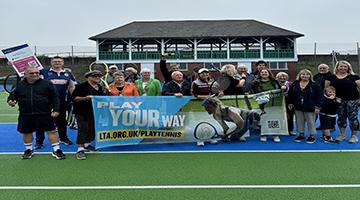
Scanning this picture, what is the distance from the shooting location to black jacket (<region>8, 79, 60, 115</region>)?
7.25 meters

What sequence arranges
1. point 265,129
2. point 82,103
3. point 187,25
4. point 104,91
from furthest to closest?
point 187,25
point 265,129
point 104,91
point 82,103

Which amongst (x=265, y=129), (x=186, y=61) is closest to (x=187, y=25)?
(x=186, y=61)

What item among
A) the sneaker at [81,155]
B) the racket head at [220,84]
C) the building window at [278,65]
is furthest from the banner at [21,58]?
the building window at [278,65]

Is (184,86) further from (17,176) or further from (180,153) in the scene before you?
(17,176)

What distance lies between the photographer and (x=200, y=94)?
864 cm

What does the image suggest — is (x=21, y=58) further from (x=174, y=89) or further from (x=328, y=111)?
(x=328, y=111)

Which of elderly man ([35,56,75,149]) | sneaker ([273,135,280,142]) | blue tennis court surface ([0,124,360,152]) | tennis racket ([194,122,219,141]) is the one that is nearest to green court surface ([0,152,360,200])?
blue tennis court surface ([0,124,360,152])

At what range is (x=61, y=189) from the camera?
5418mm

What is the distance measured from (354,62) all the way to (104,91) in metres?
48.4

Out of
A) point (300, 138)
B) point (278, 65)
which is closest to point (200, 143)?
point (300, 138)

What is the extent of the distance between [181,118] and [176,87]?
0.66 m

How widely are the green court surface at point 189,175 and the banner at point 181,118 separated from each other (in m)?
0.72

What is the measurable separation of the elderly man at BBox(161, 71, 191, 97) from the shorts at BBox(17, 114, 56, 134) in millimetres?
2523

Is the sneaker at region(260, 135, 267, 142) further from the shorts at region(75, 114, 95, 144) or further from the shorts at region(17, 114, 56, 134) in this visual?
the shorts at region(17, 114, 56, 134)
